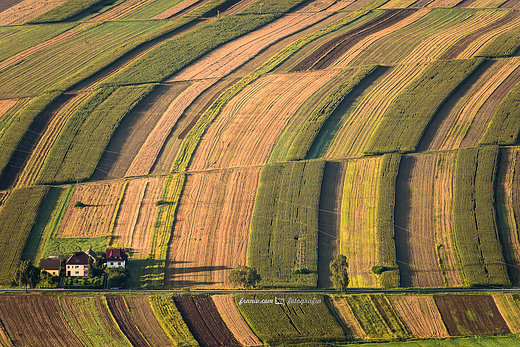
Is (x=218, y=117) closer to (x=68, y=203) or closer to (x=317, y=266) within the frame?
(x=68, y=203)

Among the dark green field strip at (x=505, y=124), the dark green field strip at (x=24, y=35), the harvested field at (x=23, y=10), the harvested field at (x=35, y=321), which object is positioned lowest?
the harvested field at (x=35, y=321)

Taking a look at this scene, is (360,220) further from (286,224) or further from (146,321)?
(146,321)

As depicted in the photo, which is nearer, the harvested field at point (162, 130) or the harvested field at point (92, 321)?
the harvested field at point (92, 321)

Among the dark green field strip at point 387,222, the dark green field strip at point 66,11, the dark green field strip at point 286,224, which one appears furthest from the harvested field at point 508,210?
the dark green field strip at point 66,11

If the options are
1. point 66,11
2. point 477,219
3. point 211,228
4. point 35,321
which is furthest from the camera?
point 66,11

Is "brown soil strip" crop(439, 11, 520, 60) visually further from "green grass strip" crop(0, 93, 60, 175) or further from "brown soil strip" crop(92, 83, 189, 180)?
"green grass strip" crop(0, 93, 60, 175)

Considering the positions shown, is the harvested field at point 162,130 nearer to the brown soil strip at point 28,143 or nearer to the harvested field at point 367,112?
the brown soil strip at point 28,143

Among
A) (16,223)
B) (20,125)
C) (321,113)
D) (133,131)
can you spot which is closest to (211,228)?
(16,223)

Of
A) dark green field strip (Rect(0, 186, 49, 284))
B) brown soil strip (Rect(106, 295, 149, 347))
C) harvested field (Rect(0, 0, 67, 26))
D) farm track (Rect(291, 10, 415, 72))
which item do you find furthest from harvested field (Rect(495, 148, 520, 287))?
harvested field (Rect(0, 0, 67, 26))
